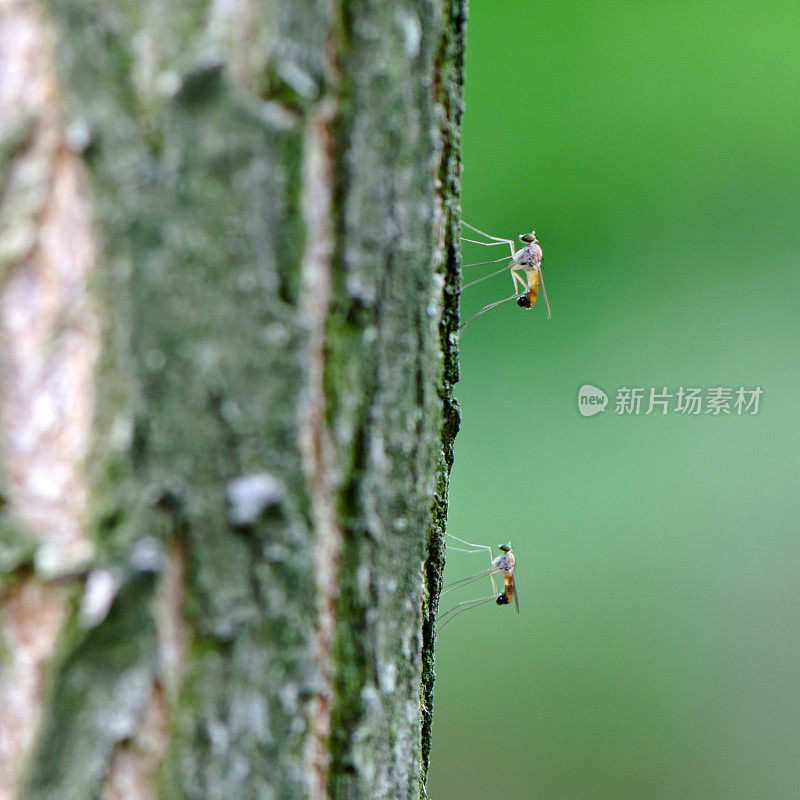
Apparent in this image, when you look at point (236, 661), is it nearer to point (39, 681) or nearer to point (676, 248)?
point (39, 681)

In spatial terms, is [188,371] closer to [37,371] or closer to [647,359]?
[37,371]

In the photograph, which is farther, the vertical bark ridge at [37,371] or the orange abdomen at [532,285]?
the orange abdomen at [532,285]

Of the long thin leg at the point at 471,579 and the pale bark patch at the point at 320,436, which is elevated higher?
the pale bark patch at the point at 320,436

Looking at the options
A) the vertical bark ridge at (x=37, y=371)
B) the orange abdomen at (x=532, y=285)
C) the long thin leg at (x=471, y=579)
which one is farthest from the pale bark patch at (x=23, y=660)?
the long thin leg at (x=471, y=579)

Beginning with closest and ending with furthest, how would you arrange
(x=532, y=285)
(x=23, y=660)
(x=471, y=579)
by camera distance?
(x=23, y=660) < (x=532, y=285) < (x=471, y=579)

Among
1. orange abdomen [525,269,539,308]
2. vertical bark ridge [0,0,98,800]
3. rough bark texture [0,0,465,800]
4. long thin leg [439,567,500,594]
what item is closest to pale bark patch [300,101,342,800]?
rough bark texture [0,0,465,800]

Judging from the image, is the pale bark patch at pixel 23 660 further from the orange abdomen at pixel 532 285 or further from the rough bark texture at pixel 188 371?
the orange abdomen at pixel 532 285

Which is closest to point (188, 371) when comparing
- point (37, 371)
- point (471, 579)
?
point (37, 371)

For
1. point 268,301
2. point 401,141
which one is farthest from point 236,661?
point 401,141
